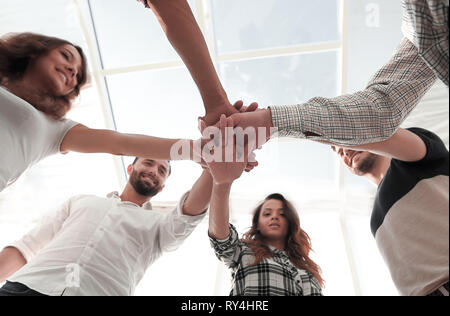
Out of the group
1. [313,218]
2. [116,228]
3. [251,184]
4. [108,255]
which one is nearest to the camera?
[108,255]

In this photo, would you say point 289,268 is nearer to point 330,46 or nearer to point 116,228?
point 116,228

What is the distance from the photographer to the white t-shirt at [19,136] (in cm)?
101

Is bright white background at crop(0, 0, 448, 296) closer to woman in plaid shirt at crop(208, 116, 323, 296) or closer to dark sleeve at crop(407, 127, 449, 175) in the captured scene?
woman in plaid shirt at crop(208, 116, 323, 296)

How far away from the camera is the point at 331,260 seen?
2.12 metres

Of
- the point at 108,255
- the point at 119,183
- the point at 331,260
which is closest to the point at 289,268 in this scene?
the point at 108,255

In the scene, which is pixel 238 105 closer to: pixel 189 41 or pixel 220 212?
pixel 189 41

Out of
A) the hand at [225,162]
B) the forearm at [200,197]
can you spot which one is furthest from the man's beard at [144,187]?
the hand at [225,162]

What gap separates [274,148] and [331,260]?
1.10m

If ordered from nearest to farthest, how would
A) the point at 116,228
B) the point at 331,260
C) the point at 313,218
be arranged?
the point at 116,228
the point at 331,260
the point at 313,218

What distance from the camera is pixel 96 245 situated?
111 centimetres

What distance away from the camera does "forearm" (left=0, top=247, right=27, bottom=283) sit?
1326 mm

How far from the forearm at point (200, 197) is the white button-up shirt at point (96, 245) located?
26 mm

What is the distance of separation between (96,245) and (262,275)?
609mm

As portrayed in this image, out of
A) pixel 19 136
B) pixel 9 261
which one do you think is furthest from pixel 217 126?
pixel 9 261
